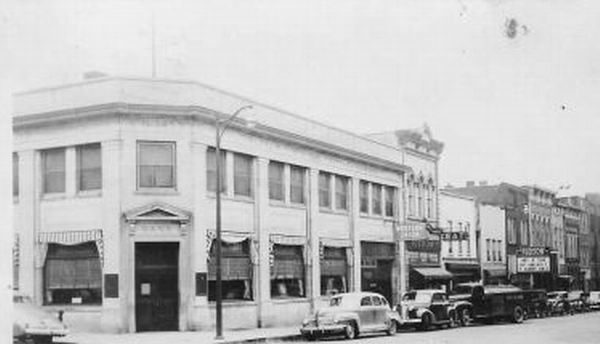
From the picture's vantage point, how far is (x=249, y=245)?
109ft

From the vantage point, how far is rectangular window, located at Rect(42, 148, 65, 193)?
3048 centimetres

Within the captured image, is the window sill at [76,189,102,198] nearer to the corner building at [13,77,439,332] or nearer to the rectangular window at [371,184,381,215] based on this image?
the corner building at [13,77,439,332]

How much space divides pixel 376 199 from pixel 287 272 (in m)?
10.4

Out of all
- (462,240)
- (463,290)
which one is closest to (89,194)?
(463,290)

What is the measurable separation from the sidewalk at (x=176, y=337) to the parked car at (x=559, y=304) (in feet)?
76.5

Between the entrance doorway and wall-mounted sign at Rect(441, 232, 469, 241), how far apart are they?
21.5m

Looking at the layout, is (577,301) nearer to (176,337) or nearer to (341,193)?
(341,193)

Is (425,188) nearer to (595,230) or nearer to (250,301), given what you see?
(250,301)

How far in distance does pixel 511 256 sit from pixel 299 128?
106 ft

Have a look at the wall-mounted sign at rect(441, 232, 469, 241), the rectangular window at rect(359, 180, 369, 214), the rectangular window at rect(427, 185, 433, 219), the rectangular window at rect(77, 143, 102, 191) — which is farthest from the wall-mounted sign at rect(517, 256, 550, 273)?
the rectangular window at rect(77, 143, 102, 191)

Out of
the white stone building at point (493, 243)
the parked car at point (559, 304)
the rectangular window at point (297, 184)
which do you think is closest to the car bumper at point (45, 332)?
the rectangular window at point (297, 184)

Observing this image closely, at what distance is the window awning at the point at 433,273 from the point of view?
47688mm

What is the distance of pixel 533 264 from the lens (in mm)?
55438

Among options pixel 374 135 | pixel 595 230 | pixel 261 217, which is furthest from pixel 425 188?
pixel 595 230
